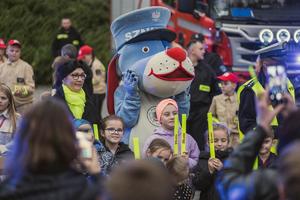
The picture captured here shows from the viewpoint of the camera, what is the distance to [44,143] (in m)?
5.15

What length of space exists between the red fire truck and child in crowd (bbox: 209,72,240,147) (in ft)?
8.29

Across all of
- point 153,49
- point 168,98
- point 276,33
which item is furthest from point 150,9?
point 276,33

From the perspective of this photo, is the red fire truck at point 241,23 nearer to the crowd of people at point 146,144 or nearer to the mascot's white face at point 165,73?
the crowd of people at point 146,144

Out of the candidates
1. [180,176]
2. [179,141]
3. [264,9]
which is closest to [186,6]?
[264,9]

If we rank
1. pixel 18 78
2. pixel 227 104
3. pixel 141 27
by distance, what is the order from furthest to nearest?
1. pixel 18 78
2. pixel 227 104
3. pixel 141 27

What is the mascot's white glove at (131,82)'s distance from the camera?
991cm

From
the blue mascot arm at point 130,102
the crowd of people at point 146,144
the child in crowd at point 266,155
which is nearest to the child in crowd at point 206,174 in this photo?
the crowd of people at point 146,144

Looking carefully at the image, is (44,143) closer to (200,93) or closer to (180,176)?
(180,176)

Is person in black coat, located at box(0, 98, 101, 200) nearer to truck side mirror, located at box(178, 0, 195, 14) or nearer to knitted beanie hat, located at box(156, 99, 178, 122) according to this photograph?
knitted beanie hat, located at box(156, 99, 178, 122)

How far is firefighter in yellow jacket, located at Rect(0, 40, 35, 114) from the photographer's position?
541 inches

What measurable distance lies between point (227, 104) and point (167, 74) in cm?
301

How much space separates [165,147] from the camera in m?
8.43

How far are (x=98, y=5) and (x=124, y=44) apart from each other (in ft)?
41.8

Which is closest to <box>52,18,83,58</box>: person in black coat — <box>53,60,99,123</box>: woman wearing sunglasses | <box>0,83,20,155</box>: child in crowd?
<box>53,60,99,123</box>: woman wearing sunglasses
